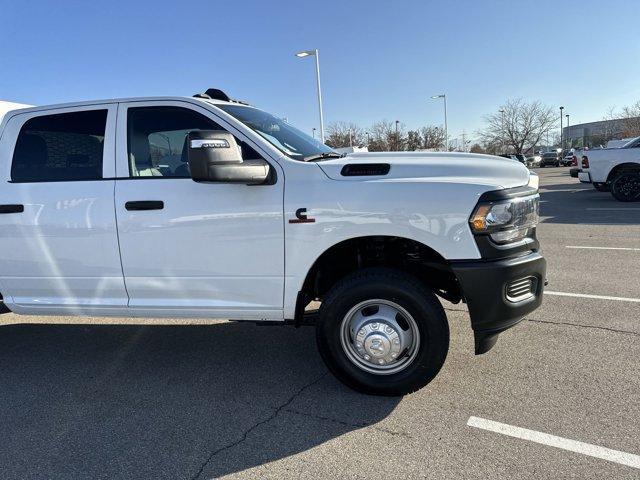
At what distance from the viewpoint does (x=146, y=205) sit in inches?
138

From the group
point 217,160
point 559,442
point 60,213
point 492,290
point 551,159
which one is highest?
point 551,159

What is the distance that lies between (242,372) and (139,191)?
1596 millimetres

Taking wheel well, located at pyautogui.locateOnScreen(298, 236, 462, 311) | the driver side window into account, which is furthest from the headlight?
the driver side window

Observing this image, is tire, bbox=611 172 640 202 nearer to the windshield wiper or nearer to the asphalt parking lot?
the asphalt parking lot

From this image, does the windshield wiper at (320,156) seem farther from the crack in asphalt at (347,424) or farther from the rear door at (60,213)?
the crack in asphalt at (347,424)

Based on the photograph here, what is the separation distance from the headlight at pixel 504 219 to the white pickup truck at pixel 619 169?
1216 cm

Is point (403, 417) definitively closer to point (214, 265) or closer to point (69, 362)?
point (214, 265)

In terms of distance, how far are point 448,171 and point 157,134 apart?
2.14 meters

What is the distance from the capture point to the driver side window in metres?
3.63

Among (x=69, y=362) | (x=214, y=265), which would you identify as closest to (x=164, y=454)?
(x=214, y=265)

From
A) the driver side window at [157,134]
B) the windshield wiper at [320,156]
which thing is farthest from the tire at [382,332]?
the driver side window at [157,134]

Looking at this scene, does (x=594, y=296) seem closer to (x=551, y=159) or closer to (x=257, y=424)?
(x=257, y=424)

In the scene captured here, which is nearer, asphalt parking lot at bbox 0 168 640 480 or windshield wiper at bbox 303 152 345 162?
asphalt parking lot at bbox 0 168 640 480

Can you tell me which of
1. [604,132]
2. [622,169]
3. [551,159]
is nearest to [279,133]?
[622,169]
